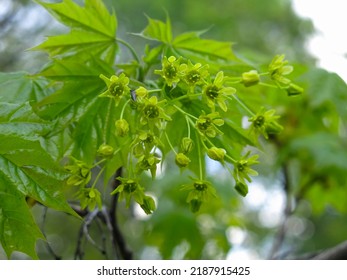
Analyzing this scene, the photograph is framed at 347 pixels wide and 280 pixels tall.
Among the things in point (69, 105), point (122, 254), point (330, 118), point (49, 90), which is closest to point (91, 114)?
point (69, 105)

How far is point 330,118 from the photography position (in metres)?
2.44

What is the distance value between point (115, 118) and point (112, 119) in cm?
1

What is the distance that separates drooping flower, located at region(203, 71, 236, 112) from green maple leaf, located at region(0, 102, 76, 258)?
1.11 feet

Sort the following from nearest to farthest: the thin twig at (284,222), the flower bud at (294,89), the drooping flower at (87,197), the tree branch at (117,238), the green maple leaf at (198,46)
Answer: the drooping flower at (87,197) < the flower bud at (294,89) < the green maple leaf at (198,46) < the tree branch at (117,238) < the thin twig at (284,222)

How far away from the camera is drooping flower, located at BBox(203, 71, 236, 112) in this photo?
111 centimetres

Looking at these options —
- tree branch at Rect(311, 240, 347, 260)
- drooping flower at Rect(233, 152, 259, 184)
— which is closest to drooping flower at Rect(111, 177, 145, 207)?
drooping flower at Rect(233, 152, 259, 184)

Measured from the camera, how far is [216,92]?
112 cm

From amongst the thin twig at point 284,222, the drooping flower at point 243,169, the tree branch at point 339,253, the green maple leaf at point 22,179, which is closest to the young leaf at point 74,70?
the green maple leaf at point 22,179

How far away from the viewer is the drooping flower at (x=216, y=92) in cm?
111

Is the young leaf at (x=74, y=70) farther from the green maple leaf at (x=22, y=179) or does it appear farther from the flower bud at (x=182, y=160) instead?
the flower bud at (x=182, y=160)

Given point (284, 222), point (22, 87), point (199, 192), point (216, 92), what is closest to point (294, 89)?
point (216, 92)

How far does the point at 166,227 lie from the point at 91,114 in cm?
132

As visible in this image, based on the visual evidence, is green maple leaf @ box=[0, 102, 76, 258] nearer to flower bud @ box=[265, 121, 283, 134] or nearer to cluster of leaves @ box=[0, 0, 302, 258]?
cluster of leaves @ box=[0, 0, 302, 258]
